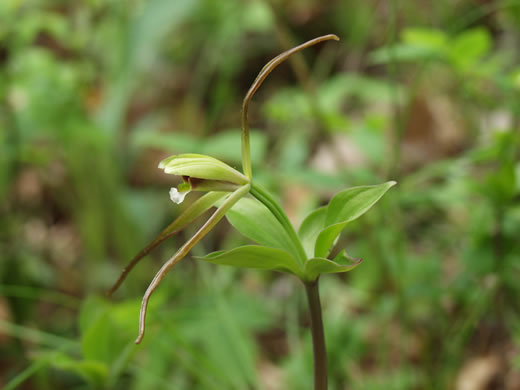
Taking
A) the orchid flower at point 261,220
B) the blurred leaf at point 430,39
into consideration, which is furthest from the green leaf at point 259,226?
the blurred leaf at point 430,39

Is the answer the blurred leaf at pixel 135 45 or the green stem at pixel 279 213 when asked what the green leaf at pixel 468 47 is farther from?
the blurred leaf at pixel 135 45

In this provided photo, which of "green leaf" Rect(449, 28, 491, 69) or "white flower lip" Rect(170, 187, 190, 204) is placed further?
"green leaf" Rect(449, 28, 491, 69)

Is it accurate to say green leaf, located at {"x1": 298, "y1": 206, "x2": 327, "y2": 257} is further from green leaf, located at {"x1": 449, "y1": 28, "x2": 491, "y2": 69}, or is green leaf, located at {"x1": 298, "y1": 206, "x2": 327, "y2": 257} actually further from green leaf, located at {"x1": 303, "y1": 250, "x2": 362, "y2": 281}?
green leaf, located at {"x1": 449, "y1": 28, "x2": 491, "y2": 69}

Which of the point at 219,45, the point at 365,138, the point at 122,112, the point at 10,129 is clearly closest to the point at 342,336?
the point at 365,138

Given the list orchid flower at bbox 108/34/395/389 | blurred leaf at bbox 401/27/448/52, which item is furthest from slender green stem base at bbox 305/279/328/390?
blurred leaf at bbox 401/27/448/52

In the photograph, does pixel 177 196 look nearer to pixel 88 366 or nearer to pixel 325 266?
pixel 325 266

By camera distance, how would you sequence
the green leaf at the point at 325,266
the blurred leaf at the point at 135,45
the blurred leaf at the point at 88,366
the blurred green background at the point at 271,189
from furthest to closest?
the blurred leaf at the point at 135,45
the blurred green background at the point at 271,189
the blurred leaf at the point at 88,366
the green leaf at the point at 325,266
